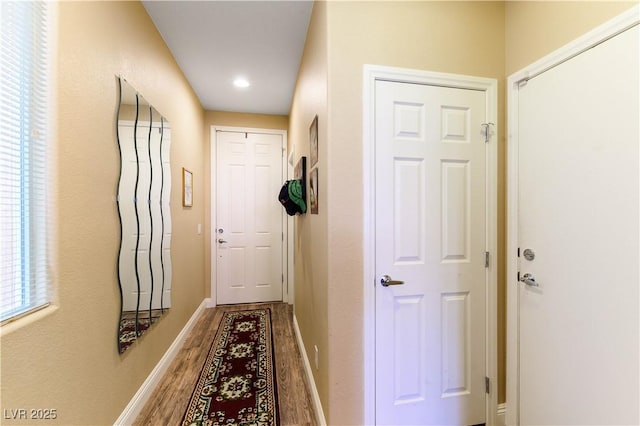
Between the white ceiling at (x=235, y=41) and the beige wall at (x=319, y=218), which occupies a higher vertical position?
the white ceiling at (x=235, y=41)

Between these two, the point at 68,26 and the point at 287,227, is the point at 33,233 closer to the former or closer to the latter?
the point at 68,26

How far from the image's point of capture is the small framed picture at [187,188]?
96.9 inches

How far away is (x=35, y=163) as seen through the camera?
37.3 inches

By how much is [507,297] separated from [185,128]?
120 inches

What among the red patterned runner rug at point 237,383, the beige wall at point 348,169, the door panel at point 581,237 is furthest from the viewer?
the red patterned runner rug at point 237,383

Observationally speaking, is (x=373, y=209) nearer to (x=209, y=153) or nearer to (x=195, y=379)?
(x=195, y=379)

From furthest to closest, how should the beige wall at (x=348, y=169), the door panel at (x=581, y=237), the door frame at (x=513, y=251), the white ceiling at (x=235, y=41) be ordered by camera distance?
1. the white ceiling at (x=235, y=41)
2. the door frame at (x=513, y=251)
3. the beige wall at (x=348, y=169)
4. the door panel at (x=581, y=237)

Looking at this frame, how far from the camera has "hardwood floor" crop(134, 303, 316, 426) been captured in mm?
1534

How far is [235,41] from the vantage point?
1.98 meters

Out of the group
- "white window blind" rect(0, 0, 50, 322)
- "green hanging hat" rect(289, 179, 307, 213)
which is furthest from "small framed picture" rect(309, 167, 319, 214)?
"white window blind" rect(0, 0, 50, 322)

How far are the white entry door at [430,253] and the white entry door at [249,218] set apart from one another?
2.40 m

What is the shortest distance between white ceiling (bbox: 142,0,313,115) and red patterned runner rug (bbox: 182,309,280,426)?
104 inches

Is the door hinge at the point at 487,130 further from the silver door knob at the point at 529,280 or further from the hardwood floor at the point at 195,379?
the hardwood floor at the point at 195,379

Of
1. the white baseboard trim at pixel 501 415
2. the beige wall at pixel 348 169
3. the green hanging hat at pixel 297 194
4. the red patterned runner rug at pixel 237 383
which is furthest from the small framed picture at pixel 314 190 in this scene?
the white baseboard trim at pixel 501 415
